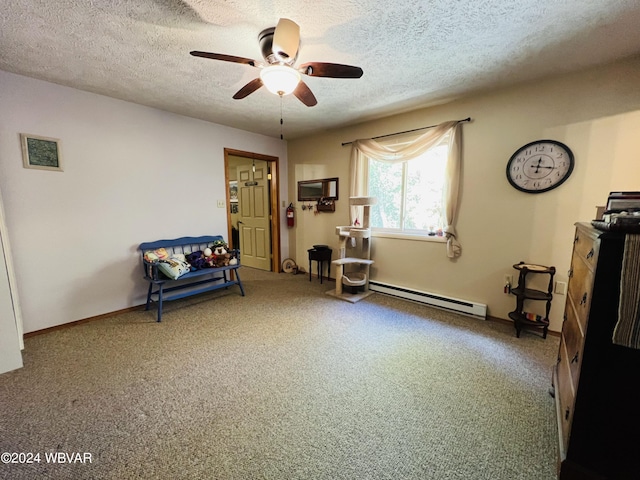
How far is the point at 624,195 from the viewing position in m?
1.16

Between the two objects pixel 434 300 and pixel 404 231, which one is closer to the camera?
pixel 434 300

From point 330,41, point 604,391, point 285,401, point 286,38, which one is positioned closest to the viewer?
point 604,391

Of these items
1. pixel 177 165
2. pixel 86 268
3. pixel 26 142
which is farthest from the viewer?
pixel 177 165

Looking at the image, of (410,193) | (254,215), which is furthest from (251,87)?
(254,215)

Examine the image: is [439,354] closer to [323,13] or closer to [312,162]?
[323,13]

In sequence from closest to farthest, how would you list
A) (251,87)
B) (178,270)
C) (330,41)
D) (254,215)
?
(330,41), (251,87), (178,270), (254,215)

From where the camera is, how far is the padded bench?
2.82 m

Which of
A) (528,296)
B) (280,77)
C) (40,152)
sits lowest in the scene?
(528,296)

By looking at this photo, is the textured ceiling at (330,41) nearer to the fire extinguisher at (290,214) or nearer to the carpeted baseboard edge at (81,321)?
the fire extinguisher at (290,214)

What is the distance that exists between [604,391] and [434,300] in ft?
6.89

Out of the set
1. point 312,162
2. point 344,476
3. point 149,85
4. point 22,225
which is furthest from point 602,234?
point 22,225

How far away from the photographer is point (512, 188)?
256 cm

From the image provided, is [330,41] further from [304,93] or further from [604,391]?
[604,391]

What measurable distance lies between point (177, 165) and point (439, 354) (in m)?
3.59
